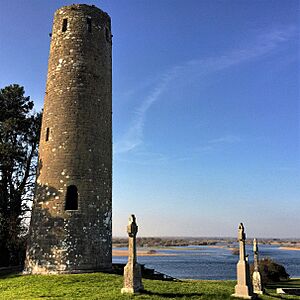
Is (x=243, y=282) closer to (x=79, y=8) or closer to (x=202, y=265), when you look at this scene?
(x=79, y=8)

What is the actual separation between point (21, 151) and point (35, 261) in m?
8.82

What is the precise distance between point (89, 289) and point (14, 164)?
43.4 feet

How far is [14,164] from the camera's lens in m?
24.6

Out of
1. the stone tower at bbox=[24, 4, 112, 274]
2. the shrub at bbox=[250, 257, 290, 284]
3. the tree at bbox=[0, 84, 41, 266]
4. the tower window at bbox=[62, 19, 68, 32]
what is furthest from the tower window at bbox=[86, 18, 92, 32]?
the shrub at bbox=[250, 257, 290, 284]

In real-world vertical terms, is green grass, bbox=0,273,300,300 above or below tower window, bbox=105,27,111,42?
below

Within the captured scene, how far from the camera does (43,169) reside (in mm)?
19234

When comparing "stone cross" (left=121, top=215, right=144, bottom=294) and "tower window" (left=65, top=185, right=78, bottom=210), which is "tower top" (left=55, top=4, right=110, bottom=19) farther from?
"stone cross" (left=121, top=215, right=144, bottom=294)

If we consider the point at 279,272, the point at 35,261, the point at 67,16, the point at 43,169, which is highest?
the point at 67,16

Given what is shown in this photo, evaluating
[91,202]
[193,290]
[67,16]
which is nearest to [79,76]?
[67,16]

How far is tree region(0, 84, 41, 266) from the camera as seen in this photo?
23.4 m

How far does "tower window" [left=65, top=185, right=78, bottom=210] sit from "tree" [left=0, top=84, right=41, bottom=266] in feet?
21.7

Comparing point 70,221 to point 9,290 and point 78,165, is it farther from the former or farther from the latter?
point 9,290

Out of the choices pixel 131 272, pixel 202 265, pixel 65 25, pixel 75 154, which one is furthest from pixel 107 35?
pixel 202 265

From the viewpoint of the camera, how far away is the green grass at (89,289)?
12.5m
